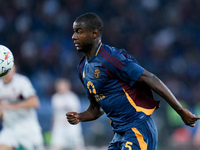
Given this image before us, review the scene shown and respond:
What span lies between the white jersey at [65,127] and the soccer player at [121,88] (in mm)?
6693

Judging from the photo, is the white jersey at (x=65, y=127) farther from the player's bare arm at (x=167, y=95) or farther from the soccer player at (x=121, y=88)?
the player's bare arm at (x=167, y=95)

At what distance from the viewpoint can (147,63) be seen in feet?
46.6

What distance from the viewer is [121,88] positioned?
14.4ft

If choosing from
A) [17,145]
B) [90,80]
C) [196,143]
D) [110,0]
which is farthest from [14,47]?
[90,80]

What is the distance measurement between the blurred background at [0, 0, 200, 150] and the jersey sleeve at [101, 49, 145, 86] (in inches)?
321

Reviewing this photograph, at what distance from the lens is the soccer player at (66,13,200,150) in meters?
4.21

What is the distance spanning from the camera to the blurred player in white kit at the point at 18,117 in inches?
257

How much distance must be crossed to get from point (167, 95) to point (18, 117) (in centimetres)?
328

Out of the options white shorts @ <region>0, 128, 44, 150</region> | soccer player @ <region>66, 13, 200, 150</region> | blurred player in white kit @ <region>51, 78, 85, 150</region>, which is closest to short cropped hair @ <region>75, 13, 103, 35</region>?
soccer player @ <region>66, 13, 200, 150</region>

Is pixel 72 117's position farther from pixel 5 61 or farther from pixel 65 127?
pixel 65 127

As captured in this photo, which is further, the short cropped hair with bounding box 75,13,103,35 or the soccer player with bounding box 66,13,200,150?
the short cropped hair with bounding box 75,13,103,35

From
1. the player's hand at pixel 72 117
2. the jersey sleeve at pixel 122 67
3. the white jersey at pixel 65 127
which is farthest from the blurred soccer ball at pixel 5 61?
the white jersey at pixel 65 127

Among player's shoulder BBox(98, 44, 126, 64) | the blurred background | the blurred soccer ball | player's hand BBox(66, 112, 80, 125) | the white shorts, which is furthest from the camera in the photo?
the blurred background

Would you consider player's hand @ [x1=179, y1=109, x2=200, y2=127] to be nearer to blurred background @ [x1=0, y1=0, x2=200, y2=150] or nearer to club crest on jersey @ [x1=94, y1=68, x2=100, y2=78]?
club crest on jersey @ [x1=94, y1=68, x2=100, y2=78]
